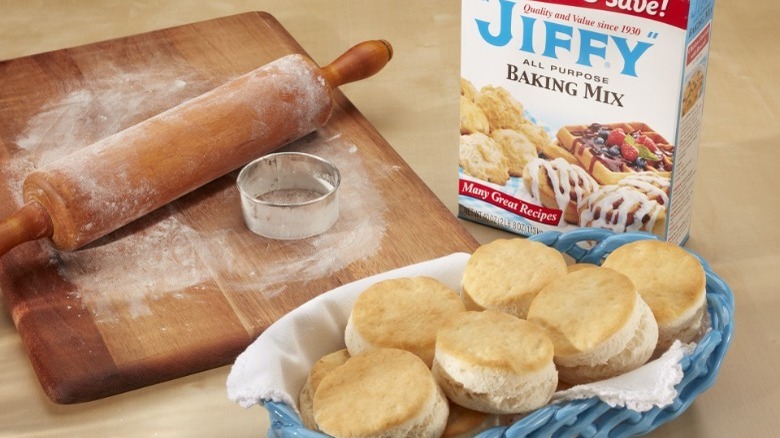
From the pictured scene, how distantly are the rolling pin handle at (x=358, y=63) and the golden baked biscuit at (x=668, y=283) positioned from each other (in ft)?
1.82

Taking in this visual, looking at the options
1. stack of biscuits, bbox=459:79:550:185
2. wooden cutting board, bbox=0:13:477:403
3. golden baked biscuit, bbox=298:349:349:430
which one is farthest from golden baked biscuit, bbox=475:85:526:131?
golden baked biscuit, bbox=298:349:349:430

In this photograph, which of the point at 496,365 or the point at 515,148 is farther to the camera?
the point at 515,148

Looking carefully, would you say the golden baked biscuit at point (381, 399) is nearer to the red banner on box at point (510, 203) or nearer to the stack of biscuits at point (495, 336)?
the stack of biscuits at point (495, 336)

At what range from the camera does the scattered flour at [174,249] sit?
112cm

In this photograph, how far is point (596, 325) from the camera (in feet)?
2.72

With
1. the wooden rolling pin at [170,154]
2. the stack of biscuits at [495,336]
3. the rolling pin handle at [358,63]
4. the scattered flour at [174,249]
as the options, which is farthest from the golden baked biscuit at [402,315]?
the rolling pin handle at [358,63]

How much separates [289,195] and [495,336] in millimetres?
495

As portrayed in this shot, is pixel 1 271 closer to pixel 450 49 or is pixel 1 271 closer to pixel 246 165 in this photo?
pixel 246 165

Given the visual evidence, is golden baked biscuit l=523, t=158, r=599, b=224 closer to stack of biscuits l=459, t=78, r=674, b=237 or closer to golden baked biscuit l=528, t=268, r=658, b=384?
stack of biscuits l=459, t=78, r=674, b=237

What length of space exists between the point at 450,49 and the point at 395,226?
469 millimetres

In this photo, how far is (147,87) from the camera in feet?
4.80

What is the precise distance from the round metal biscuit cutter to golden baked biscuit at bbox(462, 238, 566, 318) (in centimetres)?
29

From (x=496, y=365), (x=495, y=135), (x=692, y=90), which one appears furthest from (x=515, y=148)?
(x=496, y=365)

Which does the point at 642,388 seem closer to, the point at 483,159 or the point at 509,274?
the point at 509,274
